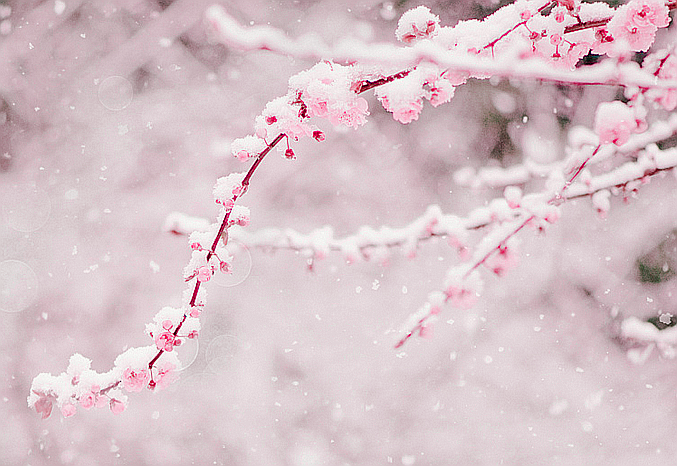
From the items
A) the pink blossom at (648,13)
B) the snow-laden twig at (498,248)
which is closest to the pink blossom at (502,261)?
the snow-laden twig at (498,248)

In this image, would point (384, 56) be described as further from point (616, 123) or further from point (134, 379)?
point (134, 379)

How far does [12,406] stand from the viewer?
271 centimetres

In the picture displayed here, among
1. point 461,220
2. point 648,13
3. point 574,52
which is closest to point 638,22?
point 648,13

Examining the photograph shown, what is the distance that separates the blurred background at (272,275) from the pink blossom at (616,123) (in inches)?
84.0

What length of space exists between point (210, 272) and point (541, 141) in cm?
239

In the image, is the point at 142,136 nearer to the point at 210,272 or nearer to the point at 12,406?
the point at 12,406

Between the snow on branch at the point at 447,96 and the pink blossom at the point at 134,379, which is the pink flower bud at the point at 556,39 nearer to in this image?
the snow on branch at the point at 447,96

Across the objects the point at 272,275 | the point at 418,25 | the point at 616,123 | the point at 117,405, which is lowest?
the point at 272,275

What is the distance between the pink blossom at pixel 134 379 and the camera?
68cm

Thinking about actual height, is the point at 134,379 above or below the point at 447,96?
below

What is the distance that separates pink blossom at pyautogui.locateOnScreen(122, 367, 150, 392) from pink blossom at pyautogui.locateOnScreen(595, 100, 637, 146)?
659 millimetres

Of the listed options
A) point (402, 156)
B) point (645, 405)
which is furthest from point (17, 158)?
point (645, 405)

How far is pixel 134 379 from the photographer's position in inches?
26.9

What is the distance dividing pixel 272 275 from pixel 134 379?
2.26 meters
